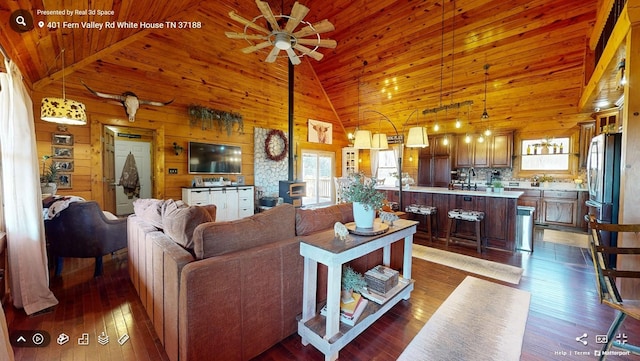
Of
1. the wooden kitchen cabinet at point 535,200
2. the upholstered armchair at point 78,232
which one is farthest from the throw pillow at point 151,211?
the wooden kitchen cabinet at point 535,200

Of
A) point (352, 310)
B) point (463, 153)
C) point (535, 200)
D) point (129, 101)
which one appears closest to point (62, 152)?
point (129, 101)

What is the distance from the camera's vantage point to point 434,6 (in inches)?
176

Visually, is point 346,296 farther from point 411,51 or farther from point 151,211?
point 411,51

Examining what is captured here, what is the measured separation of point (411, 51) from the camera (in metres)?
5.43

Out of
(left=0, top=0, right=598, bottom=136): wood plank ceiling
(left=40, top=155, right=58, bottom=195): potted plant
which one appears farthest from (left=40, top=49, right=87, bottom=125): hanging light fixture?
(left=40, top=155, right=58, bottom=195): potted plant

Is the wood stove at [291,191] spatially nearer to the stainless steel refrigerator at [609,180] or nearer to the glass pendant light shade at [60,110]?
the glass pendant light shade at [60,110]

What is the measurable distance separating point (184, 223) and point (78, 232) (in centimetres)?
207

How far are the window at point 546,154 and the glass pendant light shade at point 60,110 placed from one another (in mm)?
8664

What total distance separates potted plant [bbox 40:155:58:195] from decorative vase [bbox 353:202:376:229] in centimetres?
382

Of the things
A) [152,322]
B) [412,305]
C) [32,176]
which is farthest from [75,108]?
[412,305]

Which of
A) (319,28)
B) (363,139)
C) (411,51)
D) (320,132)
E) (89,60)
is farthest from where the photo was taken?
(320,132)

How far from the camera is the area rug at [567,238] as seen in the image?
4281 mm

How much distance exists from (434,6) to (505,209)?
3.72 m

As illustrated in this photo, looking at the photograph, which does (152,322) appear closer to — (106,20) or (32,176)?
(32,176)
